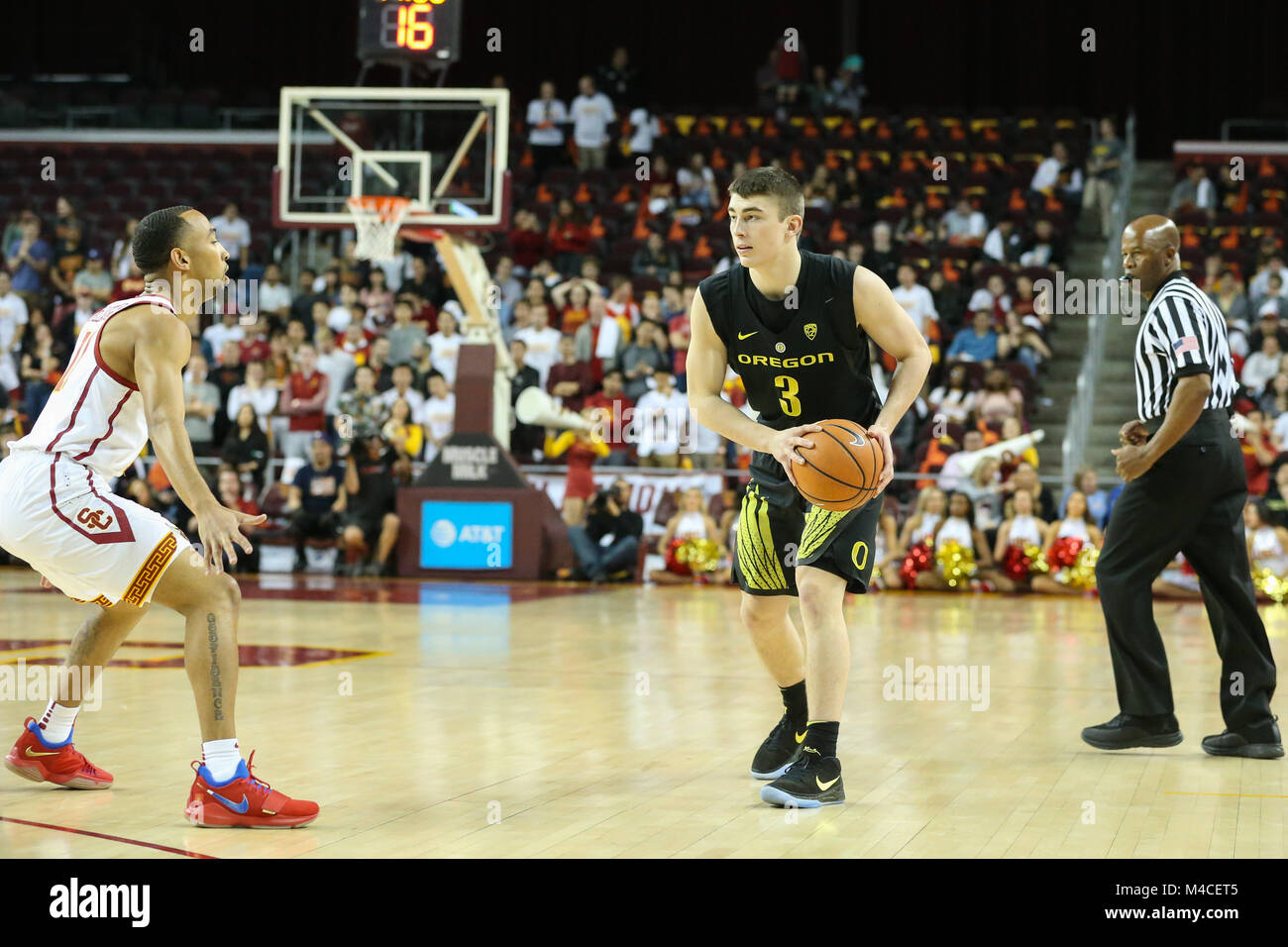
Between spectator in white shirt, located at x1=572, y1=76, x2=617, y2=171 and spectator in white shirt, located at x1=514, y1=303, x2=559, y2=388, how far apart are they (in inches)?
192

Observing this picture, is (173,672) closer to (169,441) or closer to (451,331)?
(169,441)

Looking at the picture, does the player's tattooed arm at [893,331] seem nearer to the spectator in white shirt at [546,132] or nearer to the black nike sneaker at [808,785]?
the black nike sneaker at [808,785]

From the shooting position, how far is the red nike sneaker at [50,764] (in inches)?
203

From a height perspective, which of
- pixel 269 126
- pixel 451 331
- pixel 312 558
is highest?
pixel 269 126

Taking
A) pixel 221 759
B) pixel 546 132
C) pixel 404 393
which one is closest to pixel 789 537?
pixel 221 759

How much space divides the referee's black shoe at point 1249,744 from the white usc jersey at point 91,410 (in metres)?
4.18

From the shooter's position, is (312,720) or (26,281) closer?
(312,720)

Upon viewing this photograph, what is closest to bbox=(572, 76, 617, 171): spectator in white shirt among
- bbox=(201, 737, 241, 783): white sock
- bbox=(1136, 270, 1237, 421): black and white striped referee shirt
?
bbox=(1136, 270, 1237, 421): black and white striped referee shirt

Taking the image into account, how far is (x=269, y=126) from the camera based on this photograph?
24.2 meters

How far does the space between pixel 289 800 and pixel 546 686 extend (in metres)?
3.34

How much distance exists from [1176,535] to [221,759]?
371 cm

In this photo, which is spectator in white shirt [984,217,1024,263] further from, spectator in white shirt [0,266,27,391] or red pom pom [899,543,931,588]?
spectator in white shirt [0,266,27,391]

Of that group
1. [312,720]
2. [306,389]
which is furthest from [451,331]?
[312,720]
